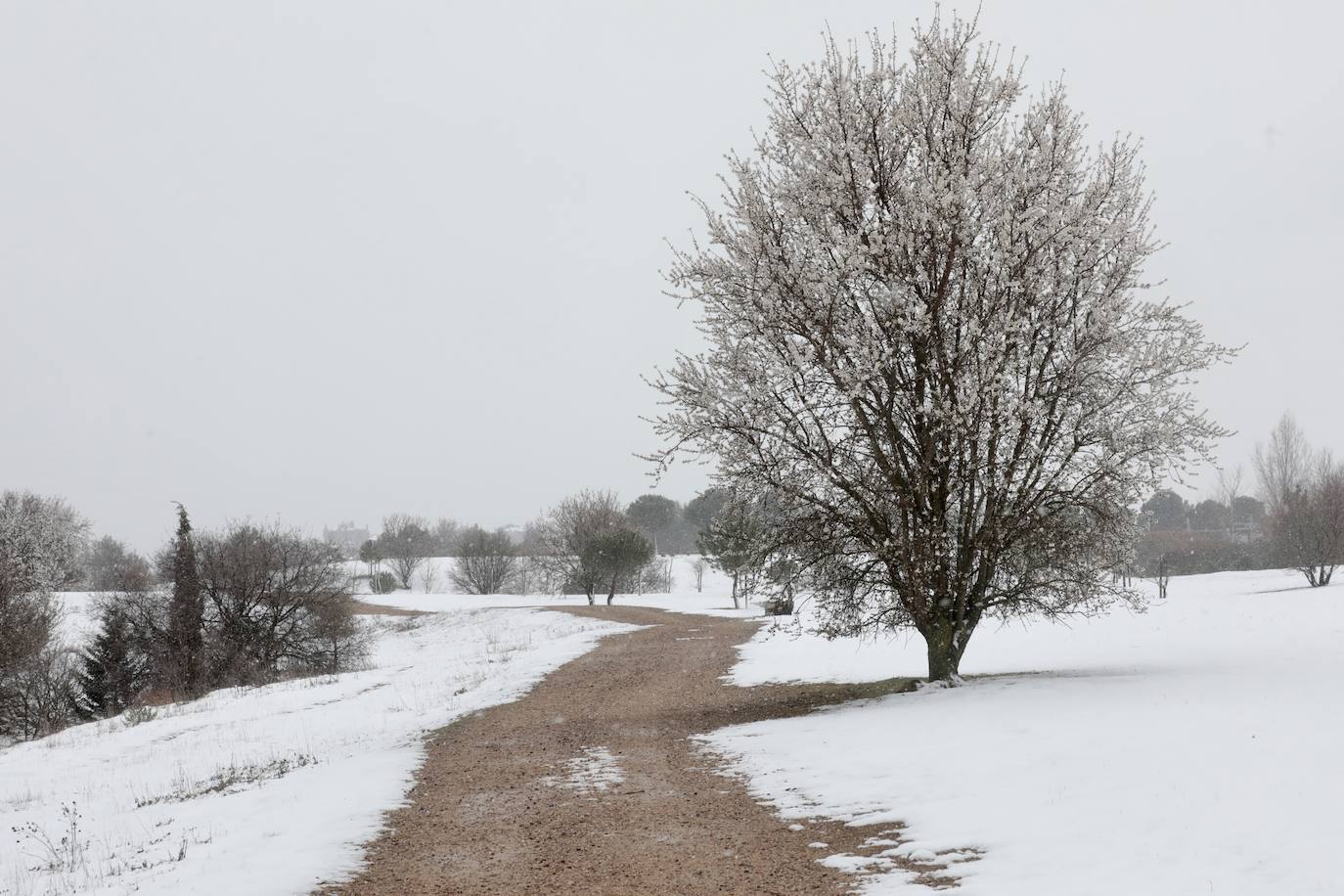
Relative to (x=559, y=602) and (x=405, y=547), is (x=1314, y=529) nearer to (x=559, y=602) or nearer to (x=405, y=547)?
(x=559, y=602)

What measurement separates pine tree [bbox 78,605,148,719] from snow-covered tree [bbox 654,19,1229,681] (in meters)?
30.3

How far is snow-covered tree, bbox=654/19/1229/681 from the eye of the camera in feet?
38.5

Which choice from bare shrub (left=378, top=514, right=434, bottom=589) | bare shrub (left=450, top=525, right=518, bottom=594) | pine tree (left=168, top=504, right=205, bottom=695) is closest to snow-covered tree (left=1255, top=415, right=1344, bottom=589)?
pine tree (left=168, top=504, right=205, bottom=695)

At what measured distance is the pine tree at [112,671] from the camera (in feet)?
105

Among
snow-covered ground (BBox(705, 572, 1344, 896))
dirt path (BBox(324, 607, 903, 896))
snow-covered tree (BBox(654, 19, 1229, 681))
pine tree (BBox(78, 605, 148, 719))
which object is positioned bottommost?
pine tree (BBox(78, 605, 148, 719))

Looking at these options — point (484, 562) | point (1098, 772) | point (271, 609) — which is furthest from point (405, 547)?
point (1098, 772)

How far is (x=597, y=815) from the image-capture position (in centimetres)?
793

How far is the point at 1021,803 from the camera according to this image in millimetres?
6801

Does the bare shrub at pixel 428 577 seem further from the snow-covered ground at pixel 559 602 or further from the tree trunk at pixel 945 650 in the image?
the tree trunk at pixel 945 650

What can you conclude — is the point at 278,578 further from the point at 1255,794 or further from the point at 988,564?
the point at 1255,794

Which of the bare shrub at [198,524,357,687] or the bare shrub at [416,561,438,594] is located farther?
the bare shrub at [416,561,438,594]

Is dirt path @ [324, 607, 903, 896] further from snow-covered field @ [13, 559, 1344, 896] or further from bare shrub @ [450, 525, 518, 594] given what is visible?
bare shrub @ [450, 525, 518, 594]

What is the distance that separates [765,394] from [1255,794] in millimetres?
7199

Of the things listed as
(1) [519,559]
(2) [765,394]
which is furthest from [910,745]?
(1) [519,559]
